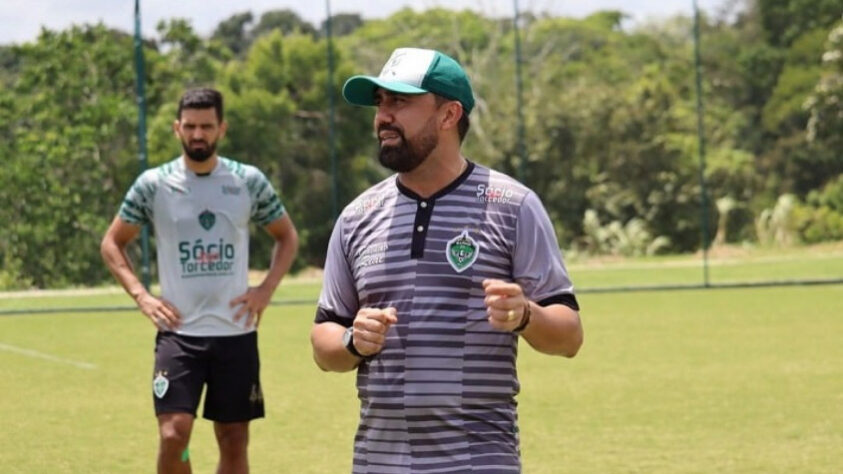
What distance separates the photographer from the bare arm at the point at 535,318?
4188 millimetres

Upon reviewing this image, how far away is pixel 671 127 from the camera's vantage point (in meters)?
42.6

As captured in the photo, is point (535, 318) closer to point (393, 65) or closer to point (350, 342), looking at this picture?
point (350, 342)

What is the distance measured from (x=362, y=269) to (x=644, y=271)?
28.2 m

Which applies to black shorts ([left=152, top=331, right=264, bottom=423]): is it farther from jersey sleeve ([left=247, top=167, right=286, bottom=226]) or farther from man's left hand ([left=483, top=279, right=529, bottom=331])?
man's left hand ([left=483, top=279, right=529, bottom=331])

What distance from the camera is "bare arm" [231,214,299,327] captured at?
8.42 m

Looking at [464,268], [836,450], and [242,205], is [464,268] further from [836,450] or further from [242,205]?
[836,450]

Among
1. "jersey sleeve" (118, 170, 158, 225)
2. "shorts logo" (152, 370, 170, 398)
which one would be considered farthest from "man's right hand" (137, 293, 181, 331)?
"jersey sleeve" (118, 170, 158, 225)

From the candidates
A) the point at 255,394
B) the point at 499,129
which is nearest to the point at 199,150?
the point at 255,394

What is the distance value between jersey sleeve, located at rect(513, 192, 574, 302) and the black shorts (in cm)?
391

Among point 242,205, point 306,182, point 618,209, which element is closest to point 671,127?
point 618,209

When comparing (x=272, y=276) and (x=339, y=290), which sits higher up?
(x=339, y=290)

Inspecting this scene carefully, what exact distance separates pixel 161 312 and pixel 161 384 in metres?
0.35

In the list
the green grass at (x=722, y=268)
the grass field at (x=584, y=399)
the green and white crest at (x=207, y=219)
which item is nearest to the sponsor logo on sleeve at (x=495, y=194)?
the green and white crest at (x=207, y=219)

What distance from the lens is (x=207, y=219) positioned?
8438mm
